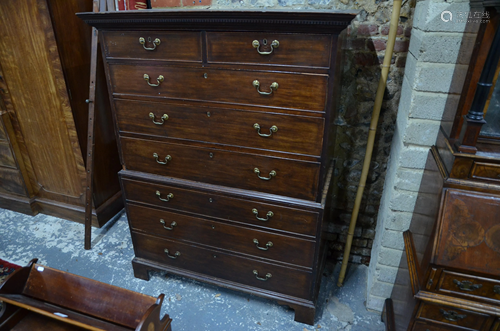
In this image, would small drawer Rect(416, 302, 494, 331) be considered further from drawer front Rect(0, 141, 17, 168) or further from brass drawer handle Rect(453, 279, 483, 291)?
drawer front Rect(0, 141, 17, 168)

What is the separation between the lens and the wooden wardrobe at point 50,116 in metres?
2.07

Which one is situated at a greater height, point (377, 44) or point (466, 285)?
point (377, 44)

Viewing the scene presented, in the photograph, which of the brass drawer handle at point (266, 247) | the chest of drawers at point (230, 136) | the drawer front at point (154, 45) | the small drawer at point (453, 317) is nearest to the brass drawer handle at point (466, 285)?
the small drawer at point (453, 317)

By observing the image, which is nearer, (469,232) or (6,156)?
(469,232)

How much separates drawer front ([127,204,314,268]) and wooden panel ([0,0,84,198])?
843 mm

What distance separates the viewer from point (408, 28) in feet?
5.44

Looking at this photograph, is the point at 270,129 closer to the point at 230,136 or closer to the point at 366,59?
the point at 230,136

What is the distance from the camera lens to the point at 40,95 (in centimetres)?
227

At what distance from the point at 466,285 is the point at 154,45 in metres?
1.61

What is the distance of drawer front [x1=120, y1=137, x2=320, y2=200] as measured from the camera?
1517 millimetres

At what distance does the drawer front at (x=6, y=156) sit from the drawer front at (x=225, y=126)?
1430 mm

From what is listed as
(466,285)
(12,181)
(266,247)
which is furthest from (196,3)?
(12,181)

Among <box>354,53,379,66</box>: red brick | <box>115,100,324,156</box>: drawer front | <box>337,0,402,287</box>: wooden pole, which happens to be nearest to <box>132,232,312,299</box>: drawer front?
<box>337,0,402,287</box>: wooden pole

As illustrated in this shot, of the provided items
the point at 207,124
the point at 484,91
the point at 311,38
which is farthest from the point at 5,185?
the point at 484,91
